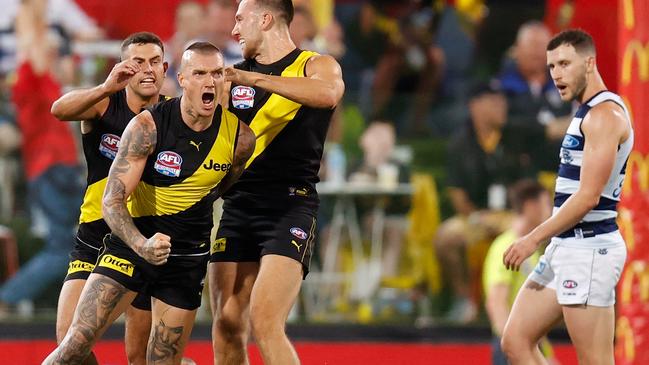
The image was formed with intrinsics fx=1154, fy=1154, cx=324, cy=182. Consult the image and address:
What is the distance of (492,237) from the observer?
33.4ft

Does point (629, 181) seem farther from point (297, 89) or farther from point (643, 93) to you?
point (297, 89)

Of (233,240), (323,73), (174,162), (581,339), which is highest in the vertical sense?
(323,73)

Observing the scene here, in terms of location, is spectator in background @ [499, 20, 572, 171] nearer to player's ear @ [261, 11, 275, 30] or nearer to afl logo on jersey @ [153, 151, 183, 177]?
player's ear @ [261, 11, 275, 30]

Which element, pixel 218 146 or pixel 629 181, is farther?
pixel 629 181

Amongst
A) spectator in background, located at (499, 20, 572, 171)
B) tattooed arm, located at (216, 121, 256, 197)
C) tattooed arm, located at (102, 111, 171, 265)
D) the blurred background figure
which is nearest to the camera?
tattooed arm, located at (102, 111, 171, 265)

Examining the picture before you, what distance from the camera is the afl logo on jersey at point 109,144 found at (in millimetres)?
6527

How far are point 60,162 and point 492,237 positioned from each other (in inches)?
151

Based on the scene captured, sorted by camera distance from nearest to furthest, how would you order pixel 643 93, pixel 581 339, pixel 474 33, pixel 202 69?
pixel 202 69
pixel 581 339
pixel 643 93
pixel 474 33

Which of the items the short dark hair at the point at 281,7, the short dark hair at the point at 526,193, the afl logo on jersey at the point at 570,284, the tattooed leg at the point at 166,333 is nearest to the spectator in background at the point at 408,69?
the short dark hair at the point at 526,193

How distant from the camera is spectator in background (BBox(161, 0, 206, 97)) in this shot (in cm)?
1063

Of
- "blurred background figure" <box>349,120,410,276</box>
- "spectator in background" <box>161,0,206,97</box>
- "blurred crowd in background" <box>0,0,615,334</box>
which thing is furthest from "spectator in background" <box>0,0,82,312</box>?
"blurred background figure" <box>349,120,410,276</box>

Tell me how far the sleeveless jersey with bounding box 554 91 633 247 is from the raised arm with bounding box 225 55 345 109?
4.45ft

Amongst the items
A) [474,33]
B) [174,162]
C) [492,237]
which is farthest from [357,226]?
[174,162]

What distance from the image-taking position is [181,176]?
239 inches
